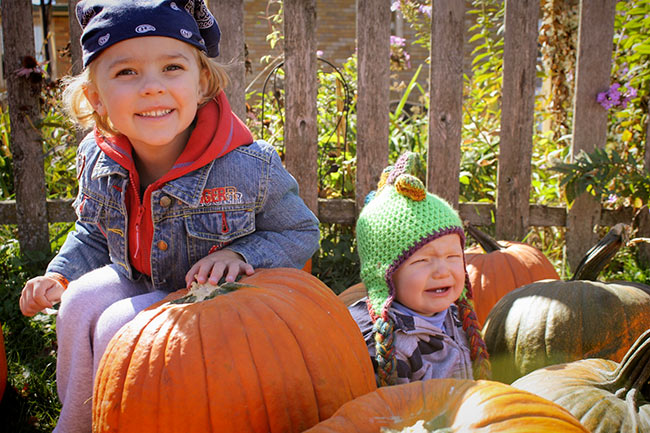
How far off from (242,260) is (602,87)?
278cm

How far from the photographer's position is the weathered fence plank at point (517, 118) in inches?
138

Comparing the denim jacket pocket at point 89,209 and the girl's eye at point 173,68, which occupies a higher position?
the girl's eye at point 173,68

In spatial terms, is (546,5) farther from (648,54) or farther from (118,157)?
(118,157)

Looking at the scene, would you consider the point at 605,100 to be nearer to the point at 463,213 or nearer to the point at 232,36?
the point at 463,213

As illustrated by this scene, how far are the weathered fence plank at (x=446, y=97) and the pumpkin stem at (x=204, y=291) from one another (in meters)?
2.27

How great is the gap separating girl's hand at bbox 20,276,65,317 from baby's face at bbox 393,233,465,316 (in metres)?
1.24

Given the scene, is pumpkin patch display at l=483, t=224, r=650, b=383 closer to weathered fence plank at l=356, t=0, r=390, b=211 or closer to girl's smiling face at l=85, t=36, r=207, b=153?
girl's smiling face at l=85, t=36, r=207, b=153

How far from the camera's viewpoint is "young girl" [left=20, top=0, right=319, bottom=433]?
72.4 inches

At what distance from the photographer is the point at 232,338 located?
4.57ft

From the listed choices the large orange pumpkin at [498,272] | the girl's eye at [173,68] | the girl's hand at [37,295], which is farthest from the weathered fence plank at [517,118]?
the girl's hand at [37,295]

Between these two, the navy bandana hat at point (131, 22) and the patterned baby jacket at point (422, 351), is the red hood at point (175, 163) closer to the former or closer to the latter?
the navy bandana hat at point (131, 22)

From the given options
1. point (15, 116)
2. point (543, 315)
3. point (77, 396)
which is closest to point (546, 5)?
point (543, 315)

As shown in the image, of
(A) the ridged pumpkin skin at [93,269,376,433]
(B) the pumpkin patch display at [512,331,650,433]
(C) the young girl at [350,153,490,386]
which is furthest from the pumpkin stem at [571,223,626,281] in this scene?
(A) the ridged pumpkin skin at [93,269,376,433]

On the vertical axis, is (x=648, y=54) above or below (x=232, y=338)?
above
